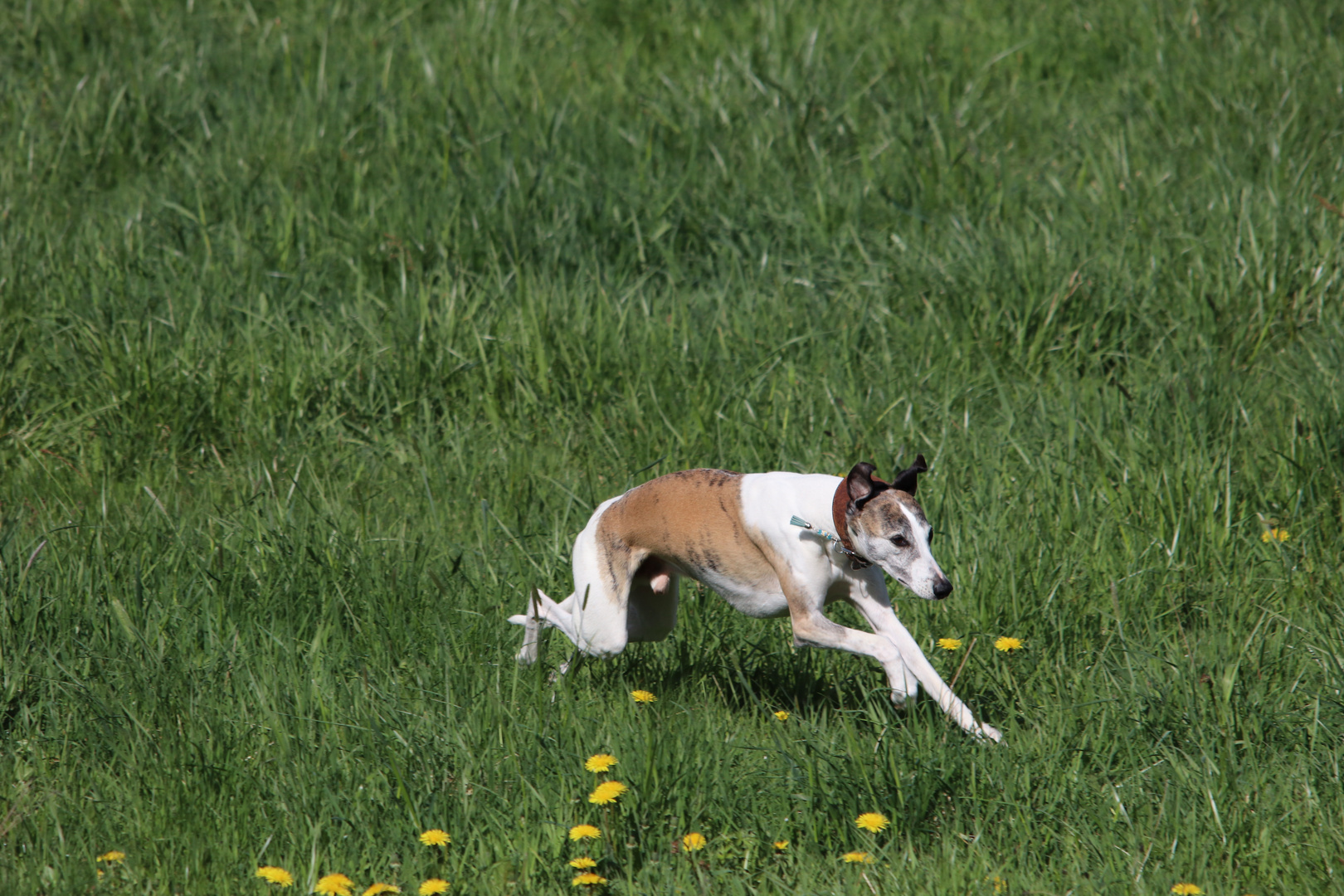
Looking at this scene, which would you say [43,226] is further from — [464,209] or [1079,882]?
[1079,882]

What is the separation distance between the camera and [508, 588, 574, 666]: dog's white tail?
392cm

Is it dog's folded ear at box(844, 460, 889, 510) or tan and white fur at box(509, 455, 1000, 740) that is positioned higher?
dog's folded ear at box(844, 460, 889, 510)

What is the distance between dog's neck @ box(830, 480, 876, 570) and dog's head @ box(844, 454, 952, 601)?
22 mm

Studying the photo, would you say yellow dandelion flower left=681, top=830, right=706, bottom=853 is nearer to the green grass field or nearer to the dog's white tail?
the green grass field

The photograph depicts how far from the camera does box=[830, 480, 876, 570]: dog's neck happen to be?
10.9ft

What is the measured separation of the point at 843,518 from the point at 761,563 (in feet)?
1.28

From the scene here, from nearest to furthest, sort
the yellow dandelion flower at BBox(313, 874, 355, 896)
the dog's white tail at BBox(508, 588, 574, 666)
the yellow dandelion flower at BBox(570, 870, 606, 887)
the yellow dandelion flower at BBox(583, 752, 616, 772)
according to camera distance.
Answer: the yellow dandelion flower at BBox(313, 874, 355, 896) < the yellow dandelion flower at BBox(570, 870, 606, 887) < the yellow dandelion flower at BBox(583, 752, 616, 772) < the dog's white tail at BBox(508, 588, 574, 666)

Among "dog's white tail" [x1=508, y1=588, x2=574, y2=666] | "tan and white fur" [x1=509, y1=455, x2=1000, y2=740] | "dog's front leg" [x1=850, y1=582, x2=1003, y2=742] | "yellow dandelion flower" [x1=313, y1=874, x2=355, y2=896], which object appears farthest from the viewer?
"dog's white tail" [x1=508, y1=588, x2=574, y2=666]

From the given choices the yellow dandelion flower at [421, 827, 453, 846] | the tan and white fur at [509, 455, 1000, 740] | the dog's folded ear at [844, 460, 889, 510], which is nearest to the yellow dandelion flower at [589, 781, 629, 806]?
the yellow dandelion flower at [421, 827, 453, 846]

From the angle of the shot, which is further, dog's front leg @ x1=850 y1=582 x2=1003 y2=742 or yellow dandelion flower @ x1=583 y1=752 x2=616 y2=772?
dog's front leg @ x1=850 y1=582 x2=1003 y2=742

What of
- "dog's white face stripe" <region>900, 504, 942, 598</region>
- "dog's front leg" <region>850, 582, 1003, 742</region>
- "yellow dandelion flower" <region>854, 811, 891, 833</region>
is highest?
"dog's white face stripe" <region>900, 504, 942, 598</region>

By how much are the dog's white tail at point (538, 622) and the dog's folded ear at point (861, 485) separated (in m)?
1.15

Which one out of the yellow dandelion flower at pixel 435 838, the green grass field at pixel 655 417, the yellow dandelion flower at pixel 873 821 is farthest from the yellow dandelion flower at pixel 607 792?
the yellow dandelion flower at pixel 873 821

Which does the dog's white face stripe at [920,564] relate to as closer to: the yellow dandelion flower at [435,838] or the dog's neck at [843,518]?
the dog's neck at [843,518]
